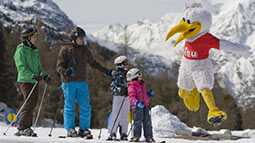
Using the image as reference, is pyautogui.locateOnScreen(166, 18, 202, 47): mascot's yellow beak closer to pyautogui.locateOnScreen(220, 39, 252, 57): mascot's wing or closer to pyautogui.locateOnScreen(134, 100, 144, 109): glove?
pyautogui.locateOnScreen(220, 39, 252, 57): mascot's wing

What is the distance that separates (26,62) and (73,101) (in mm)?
994

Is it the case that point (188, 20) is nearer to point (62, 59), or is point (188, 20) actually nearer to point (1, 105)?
point (62, 59)

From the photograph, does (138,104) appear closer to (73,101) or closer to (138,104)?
(138,104)

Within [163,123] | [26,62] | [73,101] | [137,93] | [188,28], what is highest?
[188,28]

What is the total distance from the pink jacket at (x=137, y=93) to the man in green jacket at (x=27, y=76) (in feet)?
4.51

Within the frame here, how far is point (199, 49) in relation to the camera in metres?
5.10

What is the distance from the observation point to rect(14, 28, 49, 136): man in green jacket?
554cm

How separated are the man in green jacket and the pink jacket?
4.51 feet

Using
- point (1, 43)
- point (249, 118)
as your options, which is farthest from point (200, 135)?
point (249, 118)

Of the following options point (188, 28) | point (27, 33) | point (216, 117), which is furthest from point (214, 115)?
point (27, 33)

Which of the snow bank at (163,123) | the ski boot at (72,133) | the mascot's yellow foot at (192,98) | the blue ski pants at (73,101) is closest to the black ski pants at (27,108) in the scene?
the blue ski pants at (73,101)

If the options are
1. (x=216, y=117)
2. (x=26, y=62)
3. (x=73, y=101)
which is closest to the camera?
(x=216, y=117)

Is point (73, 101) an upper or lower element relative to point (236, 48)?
lower

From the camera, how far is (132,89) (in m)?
5.70
